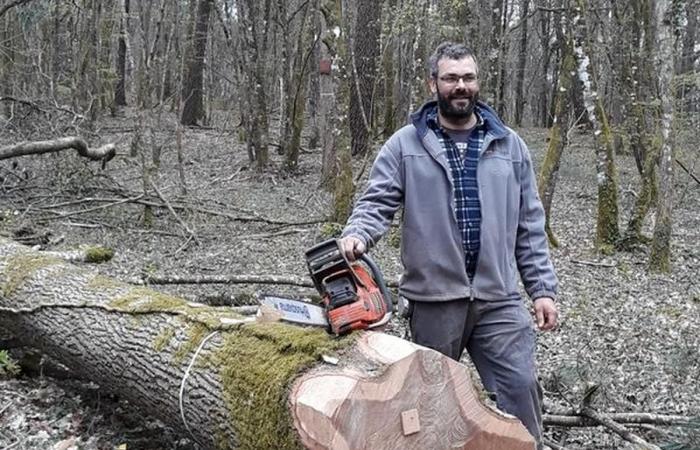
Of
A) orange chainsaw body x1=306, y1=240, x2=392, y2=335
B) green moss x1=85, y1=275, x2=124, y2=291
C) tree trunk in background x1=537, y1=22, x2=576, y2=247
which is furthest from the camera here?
tree trunk in background x1=537, y1=22, x2=576, y2=247

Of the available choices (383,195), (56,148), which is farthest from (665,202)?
(56,148)

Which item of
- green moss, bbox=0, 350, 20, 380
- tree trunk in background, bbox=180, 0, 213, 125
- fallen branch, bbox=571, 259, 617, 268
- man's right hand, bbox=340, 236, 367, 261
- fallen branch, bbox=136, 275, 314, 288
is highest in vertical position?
tree trunk in background, bbox=180, 0, 213, 125

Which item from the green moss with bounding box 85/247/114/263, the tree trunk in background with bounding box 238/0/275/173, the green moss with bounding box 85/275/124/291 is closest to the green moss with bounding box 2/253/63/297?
the green moss with bounding box 85/275/124/291

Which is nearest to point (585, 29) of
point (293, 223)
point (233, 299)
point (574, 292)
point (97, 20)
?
point (574, 292)

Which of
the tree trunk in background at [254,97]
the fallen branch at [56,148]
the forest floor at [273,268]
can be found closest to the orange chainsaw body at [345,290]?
the forest floor at [273,268]

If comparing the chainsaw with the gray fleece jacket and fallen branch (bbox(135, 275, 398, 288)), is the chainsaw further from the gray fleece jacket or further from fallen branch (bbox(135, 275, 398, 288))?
fallen branch (bbox(135, 275, 398, 288))

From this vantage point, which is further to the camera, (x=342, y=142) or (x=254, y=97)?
(x=254, y=97)

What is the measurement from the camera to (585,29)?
9.84 m

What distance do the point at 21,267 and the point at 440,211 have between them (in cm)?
343

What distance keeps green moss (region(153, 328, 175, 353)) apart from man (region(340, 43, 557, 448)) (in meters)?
1.30

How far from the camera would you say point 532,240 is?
158 inches

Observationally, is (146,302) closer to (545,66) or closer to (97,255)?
(97,255)

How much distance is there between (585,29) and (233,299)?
5.86 metres

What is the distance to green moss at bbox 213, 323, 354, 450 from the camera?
10.6ft
